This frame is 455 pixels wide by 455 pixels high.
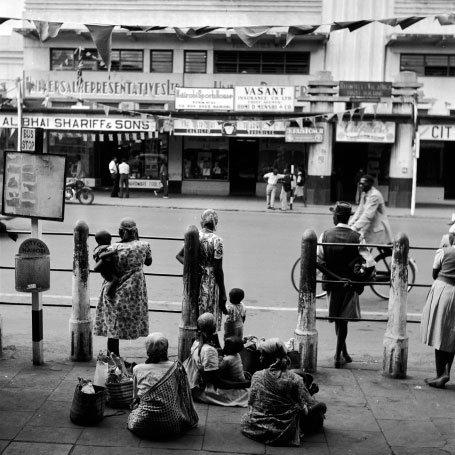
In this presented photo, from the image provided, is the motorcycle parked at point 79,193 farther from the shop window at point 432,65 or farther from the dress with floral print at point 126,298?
the dress with floral print at point 126,298

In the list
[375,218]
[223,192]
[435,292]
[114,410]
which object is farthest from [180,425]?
[223,192]

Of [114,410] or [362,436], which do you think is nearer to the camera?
[362,436]

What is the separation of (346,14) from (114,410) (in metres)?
29.2

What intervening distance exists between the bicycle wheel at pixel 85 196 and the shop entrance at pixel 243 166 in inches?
332

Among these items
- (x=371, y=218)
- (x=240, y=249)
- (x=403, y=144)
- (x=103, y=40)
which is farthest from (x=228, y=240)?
(x=403, y=144)

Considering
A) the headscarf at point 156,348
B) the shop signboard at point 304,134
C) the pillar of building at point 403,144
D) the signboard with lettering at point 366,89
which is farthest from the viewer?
the shop signboard at point 304,134

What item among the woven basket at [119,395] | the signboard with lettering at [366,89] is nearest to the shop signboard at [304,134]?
the signboard with lettering at [366,89]

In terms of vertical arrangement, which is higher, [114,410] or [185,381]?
[185,381]

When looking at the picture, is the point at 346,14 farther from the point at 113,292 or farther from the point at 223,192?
the point at 113,292

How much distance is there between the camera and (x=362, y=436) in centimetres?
563

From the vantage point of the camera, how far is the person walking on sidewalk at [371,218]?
11547 mm

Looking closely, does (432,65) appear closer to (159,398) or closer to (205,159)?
(205,159)

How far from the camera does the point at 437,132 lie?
1111 inches

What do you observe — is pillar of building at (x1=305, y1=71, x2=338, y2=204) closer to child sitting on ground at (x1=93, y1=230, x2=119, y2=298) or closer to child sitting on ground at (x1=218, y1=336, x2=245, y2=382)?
child sitting on ground at (x1=93, y1=230, x2=119, y2=298)
